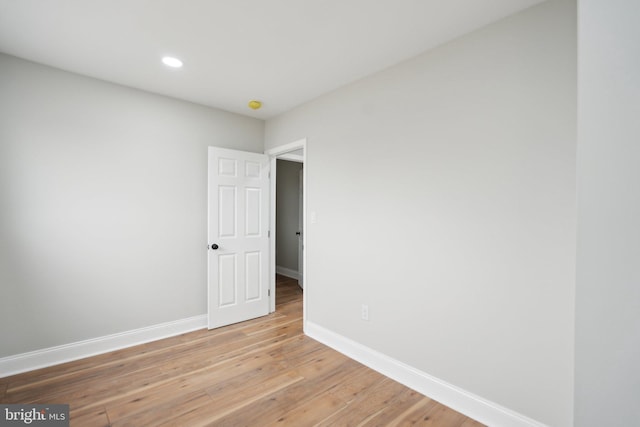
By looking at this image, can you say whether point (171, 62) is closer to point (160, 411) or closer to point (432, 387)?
point (160, 411)

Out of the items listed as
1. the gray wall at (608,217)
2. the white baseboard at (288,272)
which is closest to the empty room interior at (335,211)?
the gray wall at (608,217)

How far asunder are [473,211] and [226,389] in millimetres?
2244

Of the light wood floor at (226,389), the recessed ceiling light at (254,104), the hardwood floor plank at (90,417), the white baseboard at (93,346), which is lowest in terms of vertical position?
the light wood floor at (226,389)

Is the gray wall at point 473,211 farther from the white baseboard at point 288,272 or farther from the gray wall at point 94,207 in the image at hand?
the white baseboard at point 288,272

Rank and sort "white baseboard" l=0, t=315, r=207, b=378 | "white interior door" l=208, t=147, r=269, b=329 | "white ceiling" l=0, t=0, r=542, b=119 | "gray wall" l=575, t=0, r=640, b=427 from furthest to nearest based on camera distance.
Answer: "white interior door" l=208, t=147, r=269, b=329 → "white baseboard" l=0, t=315, r=207, b=378 → "white ceiling" l=0, t=0, r=542, b=119 → "gray wall" l=575, t=0, r=640, b=427

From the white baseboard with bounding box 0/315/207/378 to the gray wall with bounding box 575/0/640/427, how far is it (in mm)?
3404

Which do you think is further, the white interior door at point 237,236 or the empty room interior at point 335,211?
the white interior door at point 237,236

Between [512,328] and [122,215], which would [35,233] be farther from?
[512,328]

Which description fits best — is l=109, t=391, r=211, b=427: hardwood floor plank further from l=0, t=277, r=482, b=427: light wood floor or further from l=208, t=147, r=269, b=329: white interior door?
l=208, t=147, r=269, b=329: white interior door

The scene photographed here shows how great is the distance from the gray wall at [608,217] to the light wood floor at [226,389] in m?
1.20

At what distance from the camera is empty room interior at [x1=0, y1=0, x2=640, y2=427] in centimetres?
103

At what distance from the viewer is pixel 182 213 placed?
3.30 meters

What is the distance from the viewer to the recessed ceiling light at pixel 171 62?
2398 millimetres

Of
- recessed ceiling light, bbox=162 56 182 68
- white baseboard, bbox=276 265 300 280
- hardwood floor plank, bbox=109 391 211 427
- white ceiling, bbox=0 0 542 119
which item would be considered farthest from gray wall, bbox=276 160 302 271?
hardwood floor plank, bbox=109 391 211 427
